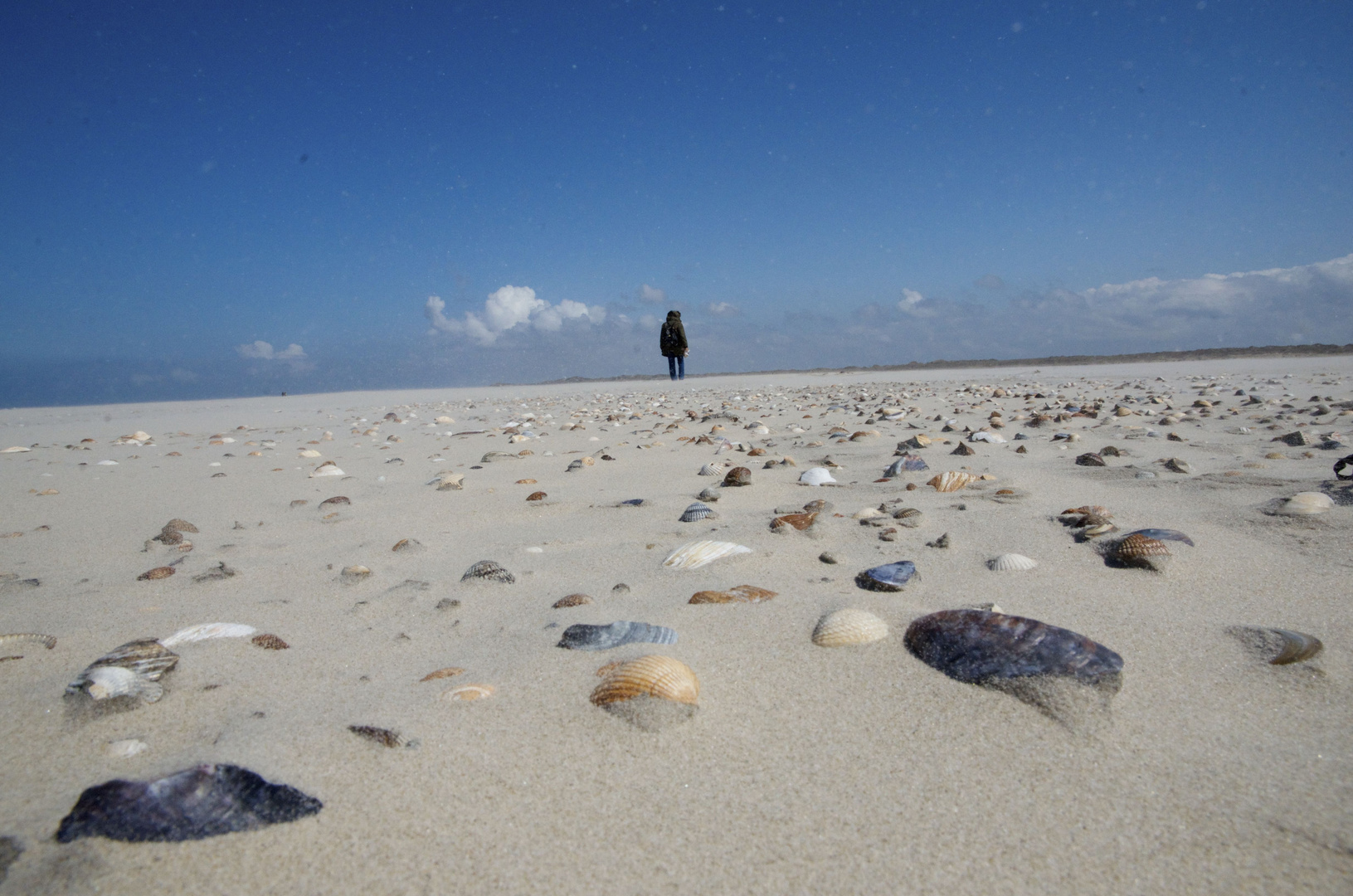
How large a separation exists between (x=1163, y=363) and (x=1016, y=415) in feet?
57.1

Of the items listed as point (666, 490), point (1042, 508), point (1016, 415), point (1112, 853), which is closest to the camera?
point (1112, 853)

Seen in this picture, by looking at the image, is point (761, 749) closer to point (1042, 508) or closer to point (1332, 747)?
point (1332, 747)

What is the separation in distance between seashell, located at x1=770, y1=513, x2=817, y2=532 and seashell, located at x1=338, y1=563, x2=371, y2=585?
1.46m

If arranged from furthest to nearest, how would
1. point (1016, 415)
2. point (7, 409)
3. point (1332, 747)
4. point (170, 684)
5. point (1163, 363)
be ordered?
point (1163, 363) < point (7, 409) < point (1016, 415) < point (170, 684) < point (1332, 747)

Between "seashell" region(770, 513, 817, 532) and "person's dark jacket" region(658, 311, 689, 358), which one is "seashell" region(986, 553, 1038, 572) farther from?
"person's dark jacket" region(658, 311, 689, 358)

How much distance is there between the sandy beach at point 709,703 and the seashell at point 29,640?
0.06 ft

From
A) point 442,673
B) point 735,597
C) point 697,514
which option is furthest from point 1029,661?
point 697,514

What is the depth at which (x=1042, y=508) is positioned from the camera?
2684 millimetres

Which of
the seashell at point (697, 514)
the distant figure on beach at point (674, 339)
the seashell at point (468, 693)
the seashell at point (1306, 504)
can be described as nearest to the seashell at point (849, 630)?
the seashell at point (468, 693)

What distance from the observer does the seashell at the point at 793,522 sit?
2512 millimetres

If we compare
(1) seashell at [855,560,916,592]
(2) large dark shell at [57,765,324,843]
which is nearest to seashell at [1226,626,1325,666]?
(1) seashell at [855,560,916,592]

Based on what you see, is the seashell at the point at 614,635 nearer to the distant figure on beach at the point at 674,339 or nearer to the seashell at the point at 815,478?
the seashell at the point at 815,478

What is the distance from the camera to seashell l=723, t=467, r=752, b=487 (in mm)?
3492

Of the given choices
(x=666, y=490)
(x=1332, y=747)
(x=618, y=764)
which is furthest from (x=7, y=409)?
(x=1332, y=747)
